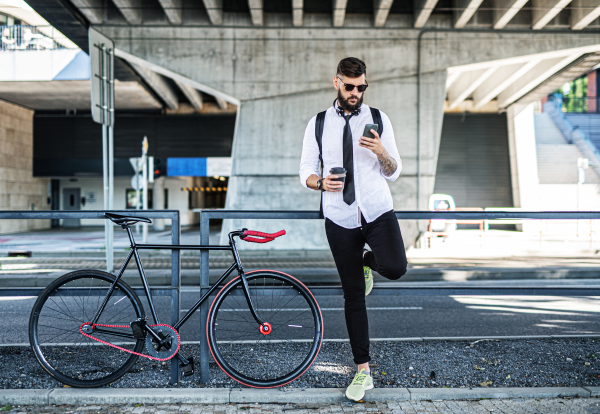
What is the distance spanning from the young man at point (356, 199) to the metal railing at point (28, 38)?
789 inches

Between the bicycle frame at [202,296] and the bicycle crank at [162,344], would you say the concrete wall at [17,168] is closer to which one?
the bicycle frame at [202,296]

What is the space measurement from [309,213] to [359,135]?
0.72 meters

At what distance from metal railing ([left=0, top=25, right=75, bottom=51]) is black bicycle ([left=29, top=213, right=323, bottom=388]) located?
1939cm

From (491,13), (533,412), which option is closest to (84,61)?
(491,13)

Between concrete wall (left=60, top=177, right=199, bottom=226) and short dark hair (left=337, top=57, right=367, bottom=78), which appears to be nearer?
short dark hair (left=337, top=57, right=367, bottom=78)

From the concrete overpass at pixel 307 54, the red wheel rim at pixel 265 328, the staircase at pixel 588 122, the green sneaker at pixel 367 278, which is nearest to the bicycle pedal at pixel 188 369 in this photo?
the red wheel rim at pixel 265 328

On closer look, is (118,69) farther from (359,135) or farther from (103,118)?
(359,135)

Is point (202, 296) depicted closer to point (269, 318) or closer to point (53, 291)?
point (269, 318)

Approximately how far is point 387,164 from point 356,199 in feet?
0.91

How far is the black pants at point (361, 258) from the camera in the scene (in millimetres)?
2691

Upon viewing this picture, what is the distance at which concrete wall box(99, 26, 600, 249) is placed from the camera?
41.8 ft

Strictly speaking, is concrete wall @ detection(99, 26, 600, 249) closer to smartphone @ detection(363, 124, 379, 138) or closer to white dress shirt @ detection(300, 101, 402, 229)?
white dress shirt @ detection(300, 101, 402, 229)

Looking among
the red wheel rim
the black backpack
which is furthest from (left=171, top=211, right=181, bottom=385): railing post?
the black backpack

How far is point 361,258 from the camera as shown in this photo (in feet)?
9.24
